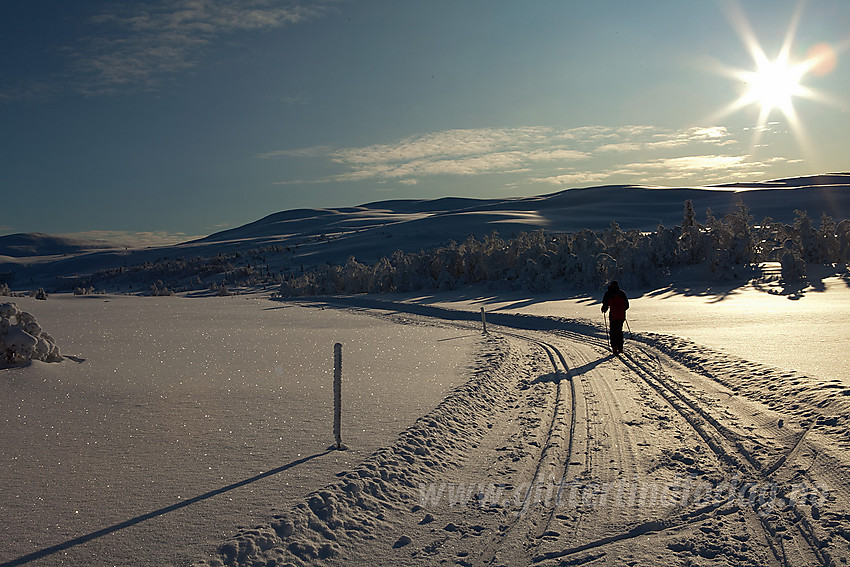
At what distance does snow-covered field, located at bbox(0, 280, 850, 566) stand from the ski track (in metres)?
0.02

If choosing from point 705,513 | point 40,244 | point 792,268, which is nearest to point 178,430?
point 705,513

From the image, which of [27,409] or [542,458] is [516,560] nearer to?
[542,458]

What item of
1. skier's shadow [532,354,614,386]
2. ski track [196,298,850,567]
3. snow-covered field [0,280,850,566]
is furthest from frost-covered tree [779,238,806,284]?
ski track [196,298,850,567]

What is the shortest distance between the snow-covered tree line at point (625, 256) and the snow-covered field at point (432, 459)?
15.9 metres

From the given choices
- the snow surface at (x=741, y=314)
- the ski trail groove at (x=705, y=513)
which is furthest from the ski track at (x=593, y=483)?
the snow surface at (x=741, y=314)

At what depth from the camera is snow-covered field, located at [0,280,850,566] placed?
4051mm

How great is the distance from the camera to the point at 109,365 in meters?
9.71

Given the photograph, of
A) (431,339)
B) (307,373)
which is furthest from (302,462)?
(431,339)

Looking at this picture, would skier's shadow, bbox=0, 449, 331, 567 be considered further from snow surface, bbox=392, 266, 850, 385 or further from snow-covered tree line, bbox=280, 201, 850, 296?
snow-covered tree line, bbox=280, 201, 850, 296

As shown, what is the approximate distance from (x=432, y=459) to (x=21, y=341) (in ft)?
21.9

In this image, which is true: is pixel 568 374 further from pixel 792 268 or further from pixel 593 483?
pixel 792 268

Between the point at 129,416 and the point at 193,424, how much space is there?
0.77 meters

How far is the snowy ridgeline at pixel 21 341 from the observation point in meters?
8.77

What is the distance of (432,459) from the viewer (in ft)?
19.0
